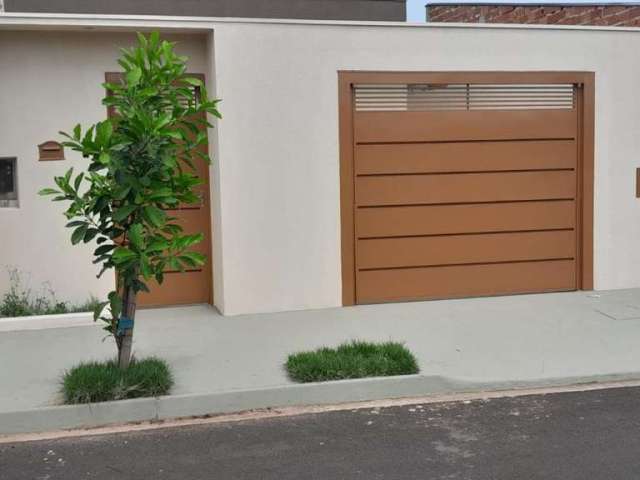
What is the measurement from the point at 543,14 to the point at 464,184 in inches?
209

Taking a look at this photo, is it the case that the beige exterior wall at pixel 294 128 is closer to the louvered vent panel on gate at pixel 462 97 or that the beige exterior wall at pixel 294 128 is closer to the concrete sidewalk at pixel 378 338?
the louvered vent panel on gate at pixel 462 97

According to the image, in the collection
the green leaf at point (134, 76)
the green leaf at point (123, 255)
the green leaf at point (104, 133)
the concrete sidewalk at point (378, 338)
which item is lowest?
the concrete sidewalk at point (378, 338)

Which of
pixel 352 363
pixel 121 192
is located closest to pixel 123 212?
pixel 121 192

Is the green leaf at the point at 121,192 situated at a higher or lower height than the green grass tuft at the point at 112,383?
higher

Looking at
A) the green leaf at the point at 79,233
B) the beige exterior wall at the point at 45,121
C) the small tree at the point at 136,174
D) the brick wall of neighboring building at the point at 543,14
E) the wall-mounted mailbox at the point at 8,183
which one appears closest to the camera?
the small tree at the point at 136,174

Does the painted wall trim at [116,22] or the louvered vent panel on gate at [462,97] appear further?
the louvered vent panel on gate at [462,97]

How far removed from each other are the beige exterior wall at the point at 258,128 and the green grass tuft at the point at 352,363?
240 cm

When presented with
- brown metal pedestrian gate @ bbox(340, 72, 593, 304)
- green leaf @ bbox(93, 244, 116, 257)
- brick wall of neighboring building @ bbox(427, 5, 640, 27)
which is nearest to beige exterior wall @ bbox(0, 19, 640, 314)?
brown metal pedestrian gate @ bbox(340, 72, 593, 304)

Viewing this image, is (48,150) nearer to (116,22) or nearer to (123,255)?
(116,22)

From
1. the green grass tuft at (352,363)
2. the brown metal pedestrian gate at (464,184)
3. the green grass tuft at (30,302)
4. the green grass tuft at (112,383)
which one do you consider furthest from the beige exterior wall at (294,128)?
the green grass tuft at (112,383)

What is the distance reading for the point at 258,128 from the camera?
914 centimetres

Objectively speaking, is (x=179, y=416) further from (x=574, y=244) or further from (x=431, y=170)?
(x=574, y=244)

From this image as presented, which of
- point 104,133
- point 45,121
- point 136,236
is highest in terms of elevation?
point 45,121

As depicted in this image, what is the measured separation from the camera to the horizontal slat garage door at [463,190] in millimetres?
9586
